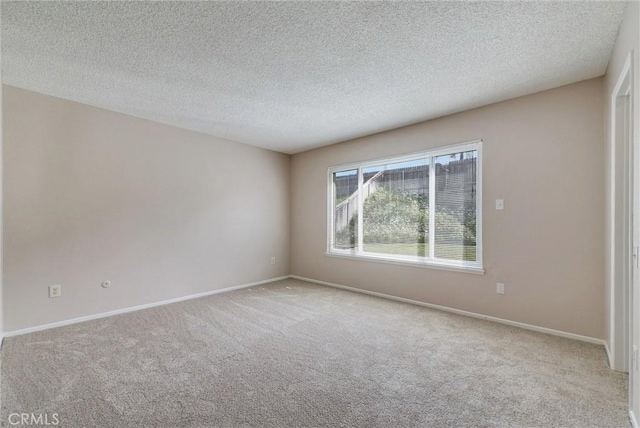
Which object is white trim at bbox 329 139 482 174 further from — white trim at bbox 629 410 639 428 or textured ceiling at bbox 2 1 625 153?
white trim at bbox 629 410 639 428

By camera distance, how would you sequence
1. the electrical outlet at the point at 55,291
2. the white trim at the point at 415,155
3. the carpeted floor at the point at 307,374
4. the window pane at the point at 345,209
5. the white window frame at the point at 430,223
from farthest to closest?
the window pane at the point at 345,209 < the white trim at the point at 415,155 < the white window frame at the point at 430,223 < the electrical outlet at the point at 55,291 < the carpeted floor at the point at 307,374

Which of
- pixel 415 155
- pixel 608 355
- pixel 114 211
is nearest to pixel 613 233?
pixel 608 355

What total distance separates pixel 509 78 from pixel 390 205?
2113mm

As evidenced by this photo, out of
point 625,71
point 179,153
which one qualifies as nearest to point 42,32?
point 179,153

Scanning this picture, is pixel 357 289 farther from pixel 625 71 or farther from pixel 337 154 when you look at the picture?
pixel 625 71

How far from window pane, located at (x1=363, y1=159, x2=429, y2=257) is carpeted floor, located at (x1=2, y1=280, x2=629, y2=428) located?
1.12m

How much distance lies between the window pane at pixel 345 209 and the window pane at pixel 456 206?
1.39m

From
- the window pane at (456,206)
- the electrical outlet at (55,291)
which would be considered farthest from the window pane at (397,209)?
the electrical outlet at (55,291)

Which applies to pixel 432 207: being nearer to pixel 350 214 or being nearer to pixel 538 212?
pixel 538 212

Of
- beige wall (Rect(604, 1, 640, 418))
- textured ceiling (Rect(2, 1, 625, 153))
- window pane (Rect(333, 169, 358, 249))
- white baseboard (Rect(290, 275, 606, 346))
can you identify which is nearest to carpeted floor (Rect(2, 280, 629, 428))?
white baseboard (Rect(290, 275, 606, 346))

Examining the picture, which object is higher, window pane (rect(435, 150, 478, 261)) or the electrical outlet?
window pane (rect(435, 150, 478, 261))

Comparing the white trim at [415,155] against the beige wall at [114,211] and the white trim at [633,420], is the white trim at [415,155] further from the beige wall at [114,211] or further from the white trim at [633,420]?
the white trim at [633,420]

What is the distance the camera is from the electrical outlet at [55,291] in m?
3.03

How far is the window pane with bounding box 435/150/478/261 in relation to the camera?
3447mm
